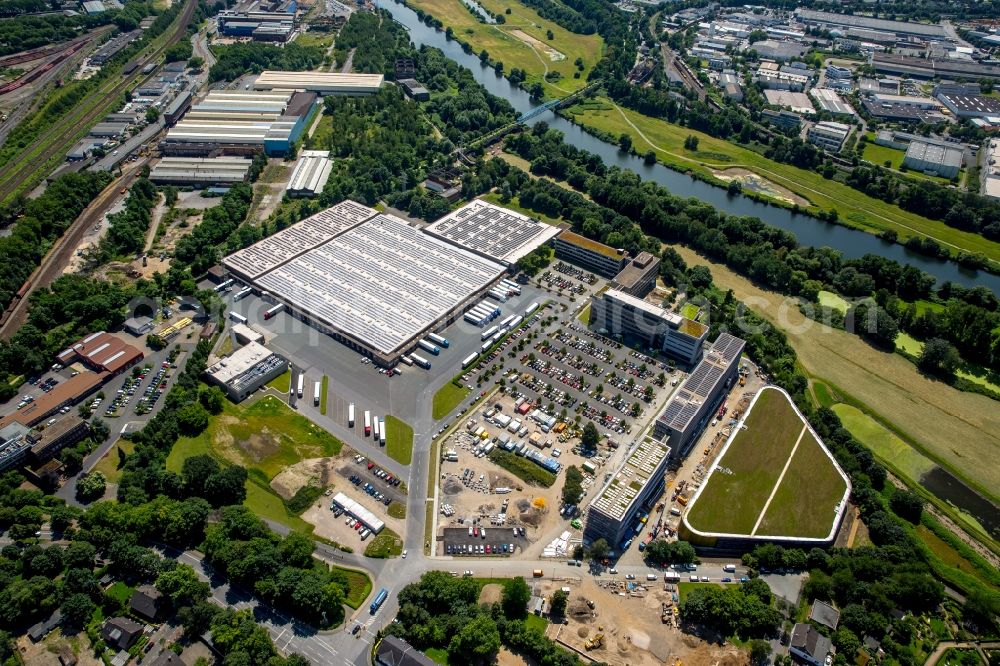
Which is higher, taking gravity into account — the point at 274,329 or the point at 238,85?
the point at 238,85

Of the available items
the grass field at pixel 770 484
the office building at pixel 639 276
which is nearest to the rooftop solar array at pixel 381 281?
the office building at pixel 639 276

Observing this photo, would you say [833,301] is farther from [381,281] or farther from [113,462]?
[113,462]

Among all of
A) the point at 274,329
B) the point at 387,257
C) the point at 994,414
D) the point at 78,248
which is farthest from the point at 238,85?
the point at 994,414

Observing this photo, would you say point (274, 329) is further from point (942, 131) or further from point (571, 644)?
point (942, 131)

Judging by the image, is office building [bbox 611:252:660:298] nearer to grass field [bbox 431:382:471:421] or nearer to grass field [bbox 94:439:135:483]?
grass field [bbox 431:382:471:421]

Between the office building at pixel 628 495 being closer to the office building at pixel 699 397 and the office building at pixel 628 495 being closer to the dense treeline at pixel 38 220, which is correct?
the office building at pixel 699 397

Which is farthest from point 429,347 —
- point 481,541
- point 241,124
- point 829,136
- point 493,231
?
point 829,136

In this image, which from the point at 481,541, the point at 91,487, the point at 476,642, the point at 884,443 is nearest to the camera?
the point at 476,642
